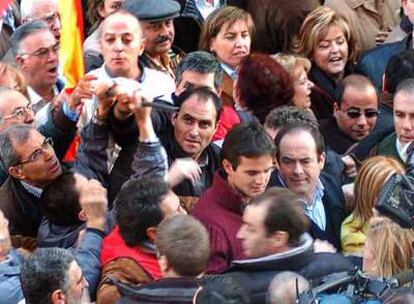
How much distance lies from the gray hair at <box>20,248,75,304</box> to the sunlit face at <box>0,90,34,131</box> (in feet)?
5.84

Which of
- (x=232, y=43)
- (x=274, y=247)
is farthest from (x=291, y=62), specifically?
(x=274, y=247)

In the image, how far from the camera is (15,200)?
313 inches

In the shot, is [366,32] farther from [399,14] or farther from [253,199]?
[253,199]

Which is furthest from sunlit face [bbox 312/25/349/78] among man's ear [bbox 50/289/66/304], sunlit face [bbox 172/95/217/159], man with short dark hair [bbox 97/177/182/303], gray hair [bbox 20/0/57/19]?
man's ear [bbox 50/289/66/304]

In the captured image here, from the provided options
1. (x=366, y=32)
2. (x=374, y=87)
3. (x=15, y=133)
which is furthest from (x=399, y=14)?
→ (x=15, y=133)

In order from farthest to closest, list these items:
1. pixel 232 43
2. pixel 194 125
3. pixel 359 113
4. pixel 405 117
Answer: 1. pixel 232 43
2. pixel 359 113
3. pixel 405 117
4. pixel 194 125

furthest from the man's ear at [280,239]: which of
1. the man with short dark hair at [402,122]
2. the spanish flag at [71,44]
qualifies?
the spanish flag at [71,44]

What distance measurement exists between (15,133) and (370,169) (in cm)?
188

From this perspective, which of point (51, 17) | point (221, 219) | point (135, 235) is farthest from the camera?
point (51, 17)

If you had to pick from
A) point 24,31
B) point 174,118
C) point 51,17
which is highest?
point 24,31

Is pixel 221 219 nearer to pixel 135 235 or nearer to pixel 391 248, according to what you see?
pixel 135 235

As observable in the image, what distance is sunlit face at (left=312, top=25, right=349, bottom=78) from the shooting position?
985 cm

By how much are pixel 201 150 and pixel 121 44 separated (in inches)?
33.9

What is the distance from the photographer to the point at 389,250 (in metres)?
6.73
